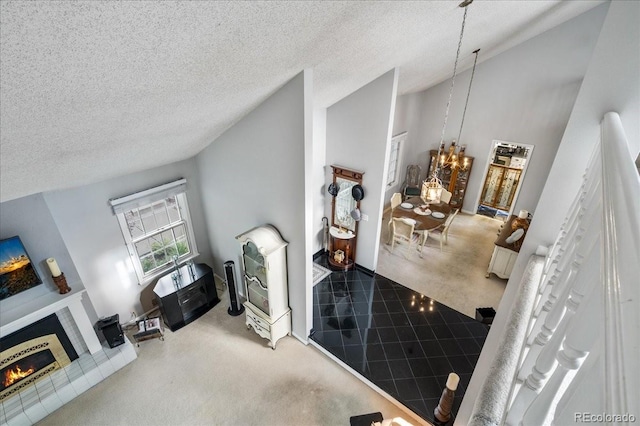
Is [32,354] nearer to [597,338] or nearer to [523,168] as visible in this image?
[597,338]

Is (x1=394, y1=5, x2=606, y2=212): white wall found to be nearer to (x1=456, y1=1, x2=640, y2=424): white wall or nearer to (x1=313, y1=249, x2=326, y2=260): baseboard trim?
(x1=313, y1=249, x2=326, y2=260): baseboard trim

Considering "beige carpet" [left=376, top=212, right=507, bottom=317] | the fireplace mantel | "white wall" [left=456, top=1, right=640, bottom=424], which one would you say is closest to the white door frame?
"beige carpet" [left=376, top=212, right=507, bottom=317]

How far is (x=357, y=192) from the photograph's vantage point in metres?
5.18

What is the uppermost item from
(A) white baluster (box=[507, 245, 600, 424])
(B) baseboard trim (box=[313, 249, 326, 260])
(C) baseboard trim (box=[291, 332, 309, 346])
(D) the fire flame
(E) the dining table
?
(A) white baluster (box=[507, 245, 600, 424])

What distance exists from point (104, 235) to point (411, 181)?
7.04m

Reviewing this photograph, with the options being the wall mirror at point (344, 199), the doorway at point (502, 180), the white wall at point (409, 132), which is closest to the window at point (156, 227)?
the wall mirror at point (344, 199)

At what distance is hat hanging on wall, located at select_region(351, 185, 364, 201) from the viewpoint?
5168 millimetres

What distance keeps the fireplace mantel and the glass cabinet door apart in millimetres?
1971

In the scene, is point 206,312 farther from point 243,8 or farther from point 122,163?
point 243,8

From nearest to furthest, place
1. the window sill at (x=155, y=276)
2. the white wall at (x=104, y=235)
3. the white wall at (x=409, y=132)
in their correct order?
the white wall at (x=104, y=235), the window sill at (x=155, y=276), the white wall at (x=409, y=132)

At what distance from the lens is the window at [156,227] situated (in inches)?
167

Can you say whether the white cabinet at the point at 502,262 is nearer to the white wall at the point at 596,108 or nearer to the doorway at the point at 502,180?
the doorway at the point at 502,180

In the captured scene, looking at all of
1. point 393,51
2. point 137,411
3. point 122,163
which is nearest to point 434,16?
point 393,51

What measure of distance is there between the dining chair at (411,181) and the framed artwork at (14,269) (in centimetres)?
718
